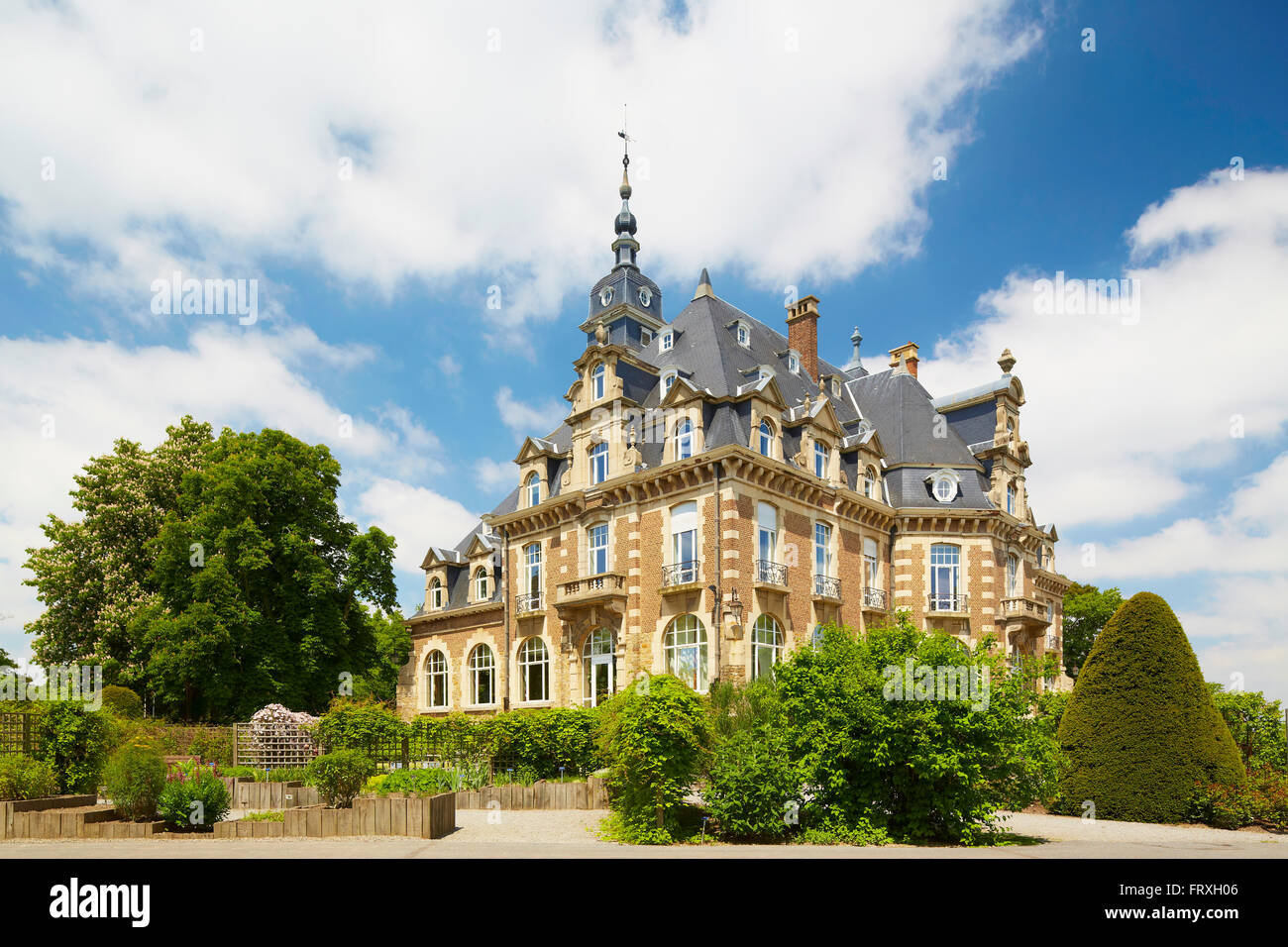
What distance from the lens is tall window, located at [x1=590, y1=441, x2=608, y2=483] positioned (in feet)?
108

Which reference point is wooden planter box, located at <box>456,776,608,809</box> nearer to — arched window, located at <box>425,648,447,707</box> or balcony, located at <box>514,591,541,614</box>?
balcony, located at <box>514,591,541,614</box>

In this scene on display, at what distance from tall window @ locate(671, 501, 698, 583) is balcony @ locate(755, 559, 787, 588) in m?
2.06

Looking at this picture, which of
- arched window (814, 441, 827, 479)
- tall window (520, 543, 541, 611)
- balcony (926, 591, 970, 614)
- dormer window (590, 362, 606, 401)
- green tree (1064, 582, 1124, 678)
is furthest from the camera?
green tree (1064, 582, 1124, 678)

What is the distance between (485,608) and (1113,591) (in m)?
40.7

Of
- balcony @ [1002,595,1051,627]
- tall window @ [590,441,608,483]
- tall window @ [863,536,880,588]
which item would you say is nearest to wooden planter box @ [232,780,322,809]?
tall window @ [590,441,608,483]

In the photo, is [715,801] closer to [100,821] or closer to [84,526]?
[100,821]

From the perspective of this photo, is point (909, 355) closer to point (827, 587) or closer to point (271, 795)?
point (827, 587)

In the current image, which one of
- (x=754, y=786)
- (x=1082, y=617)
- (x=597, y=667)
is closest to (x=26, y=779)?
(x=754, y=786)

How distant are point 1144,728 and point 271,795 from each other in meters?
18.5

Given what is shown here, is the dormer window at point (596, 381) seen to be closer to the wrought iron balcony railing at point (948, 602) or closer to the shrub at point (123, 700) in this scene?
the wrought iron balcony railing at point (948, 602)

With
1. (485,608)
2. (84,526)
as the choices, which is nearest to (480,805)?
(485,608)

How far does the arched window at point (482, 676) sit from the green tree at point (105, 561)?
13563 millimetres

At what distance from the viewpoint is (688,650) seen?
2902cm
